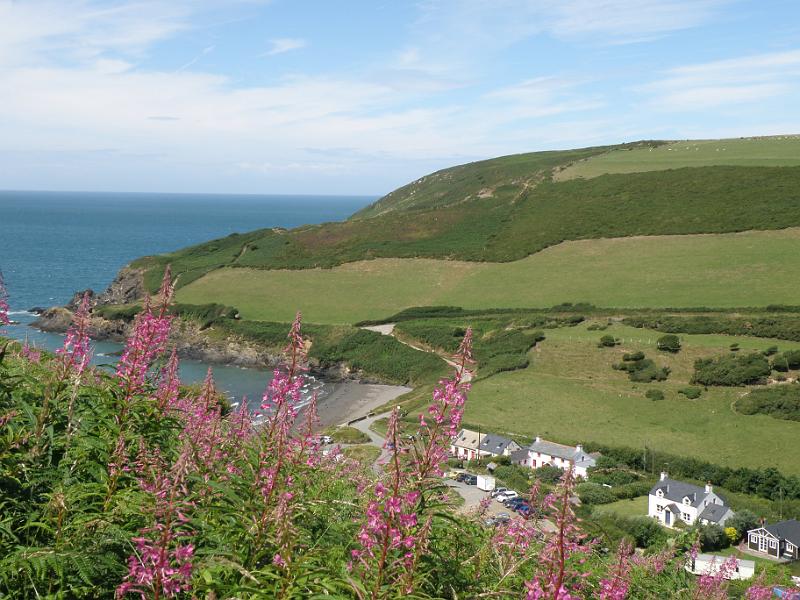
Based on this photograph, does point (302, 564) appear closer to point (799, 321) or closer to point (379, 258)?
point (799, 321)

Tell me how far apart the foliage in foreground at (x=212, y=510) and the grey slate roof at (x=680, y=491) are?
31871 mm

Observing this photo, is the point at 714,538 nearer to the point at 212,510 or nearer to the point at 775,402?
the point at 775,402

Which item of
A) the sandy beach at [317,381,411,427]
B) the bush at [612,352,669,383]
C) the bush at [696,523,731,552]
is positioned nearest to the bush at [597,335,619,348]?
the bush at [612,352,669,383]

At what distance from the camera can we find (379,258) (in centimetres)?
10450

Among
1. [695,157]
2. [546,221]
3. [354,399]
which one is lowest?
[354,399]

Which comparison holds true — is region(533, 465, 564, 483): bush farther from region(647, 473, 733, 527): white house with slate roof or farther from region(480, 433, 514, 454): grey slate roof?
region(480, 433, 514, 454): grey slate roof

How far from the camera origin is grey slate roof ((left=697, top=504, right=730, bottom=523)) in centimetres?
3434

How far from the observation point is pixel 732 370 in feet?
181

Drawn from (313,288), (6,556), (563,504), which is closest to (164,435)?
Result: (6,556)

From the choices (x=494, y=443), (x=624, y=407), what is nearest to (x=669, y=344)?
(x=624, y=407)

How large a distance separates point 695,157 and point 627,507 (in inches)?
4464

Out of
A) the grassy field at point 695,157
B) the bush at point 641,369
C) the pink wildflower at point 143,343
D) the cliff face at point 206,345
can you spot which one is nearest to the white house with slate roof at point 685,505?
the bush at point 641,369

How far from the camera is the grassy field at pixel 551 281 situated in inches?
3147

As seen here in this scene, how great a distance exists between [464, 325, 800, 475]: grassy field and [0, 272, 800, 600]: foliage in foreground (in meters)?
42.4
